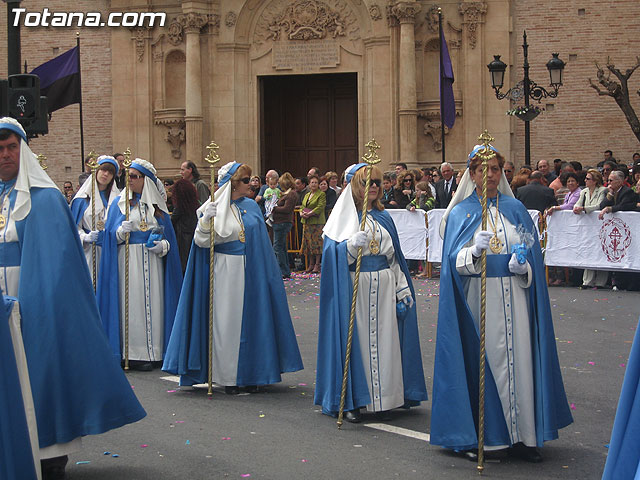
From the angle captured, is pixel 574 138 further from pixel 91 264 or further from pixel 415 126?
pixel 91 264

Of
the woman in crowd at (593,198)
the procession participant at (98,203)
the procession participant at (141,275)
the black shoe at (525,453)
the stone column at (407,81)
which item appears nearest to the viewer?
the black shoe at (525,453)

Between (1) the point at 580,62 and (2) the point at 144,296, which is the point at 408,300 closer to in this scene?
(2) the point at 144,296

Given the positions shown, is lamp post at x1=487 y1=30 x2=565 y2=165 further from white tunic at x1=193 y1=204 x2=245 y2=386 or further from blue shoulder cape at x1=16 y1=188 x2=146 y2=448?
blue shoulder cape at x1=16 y1=188 x2=146 y2=448

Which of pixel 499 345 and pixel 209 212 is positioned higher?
pixel 209 212

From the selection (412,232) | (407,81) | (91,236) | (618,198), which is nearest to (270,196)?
(412,232)

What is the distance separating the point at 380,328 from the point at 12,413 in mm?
3451

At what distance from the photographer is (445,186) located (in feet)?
56.6

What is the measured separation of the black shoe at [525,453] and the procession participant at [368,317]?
1.16 metres

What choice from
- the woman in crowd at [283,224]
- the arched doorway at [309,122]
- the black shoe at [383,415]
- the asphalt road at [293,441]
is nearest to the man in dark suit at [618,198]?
the asphalt road at [293,441]

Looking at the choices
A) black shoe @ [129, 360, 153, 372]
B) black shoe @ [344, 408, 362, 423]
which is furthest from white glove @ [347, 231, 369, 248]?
black shoe @ [129, 360, 153, 372]

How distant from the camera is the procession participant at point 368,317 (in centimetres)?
735

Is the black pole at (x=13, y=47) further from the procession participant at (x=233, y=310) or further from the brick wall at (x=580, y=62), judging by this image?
the brick wall at (x=580, y=62)

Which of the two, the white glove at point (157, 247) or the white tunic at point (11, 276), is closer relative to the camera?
the white tunic at point (11, 276)

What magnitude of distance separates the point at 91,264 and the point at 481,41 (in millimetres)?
14838
